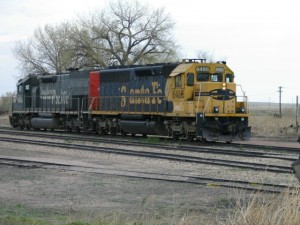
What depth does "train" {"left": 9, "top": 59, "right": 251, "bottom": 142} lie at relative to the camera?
22125 millimetres

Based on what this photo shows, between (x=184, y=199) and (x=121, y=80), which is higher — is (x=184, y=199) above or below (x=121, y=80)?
below

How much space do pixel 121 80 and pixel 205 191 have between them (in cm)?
1767

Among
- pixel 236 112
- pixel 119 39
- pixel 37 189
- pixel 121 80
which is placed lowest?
pixel 37 189

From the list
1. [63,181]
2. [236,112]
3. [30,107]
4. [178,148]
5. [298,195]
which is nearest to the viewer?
[298,195]

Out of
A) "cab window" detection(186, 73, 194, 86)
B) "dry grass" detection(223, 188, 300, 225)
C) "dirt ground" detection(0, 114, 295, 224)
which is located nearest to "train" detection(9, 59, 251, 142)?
"cab window" detection(186, 73, 194, 86)

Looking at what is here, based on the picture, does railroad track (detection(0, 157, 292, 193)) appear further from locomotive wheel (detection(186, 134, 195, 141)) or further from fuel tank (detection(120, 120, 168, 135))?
fuel tank (detection(120, 120, 168, 135))

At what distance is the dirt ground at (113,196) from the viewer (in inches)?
294

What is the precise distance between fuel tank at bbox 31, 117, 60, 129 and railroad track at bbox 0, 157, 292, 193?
16165 mm

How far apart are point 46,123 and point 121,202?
960 inches

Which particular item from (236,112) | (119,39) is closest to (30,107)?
(236,112)

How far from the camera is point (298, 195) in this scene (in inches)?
288

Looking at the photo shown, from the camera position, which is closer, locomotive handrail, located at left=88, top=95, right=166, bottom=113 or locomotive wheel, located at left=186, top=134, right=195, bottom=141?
locomotive wheel, located at left=186, top=134, right=195, bottom=141

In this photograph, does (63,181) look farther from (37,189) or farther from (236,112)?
(236,112)

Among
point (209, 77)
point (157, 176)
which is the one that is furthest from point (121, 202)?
point (209, 77)
